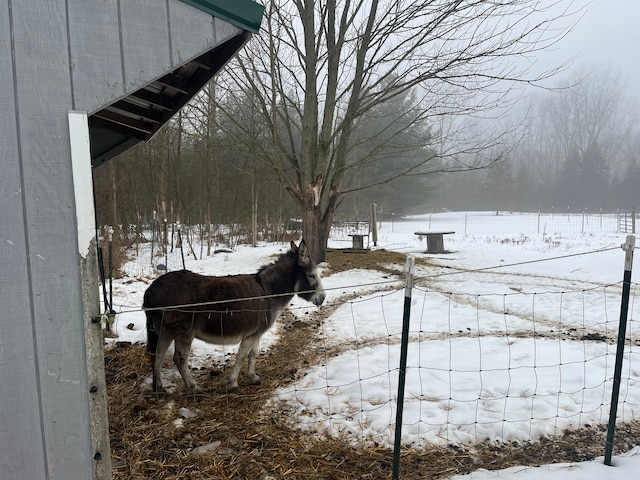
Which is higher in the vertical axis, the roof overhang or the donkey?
the roof overhang

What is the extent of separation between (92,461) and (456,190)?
6290 cm

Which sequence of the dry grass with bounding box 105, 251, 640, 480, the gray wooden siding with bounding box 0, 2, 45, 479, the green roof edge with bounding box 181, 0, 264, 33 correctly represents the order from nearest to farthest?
the gray wooden siding with bounding box 0, 2, 45, 479, the green roof edge with bounding box 181, 0, 264, 33, the dry grass with bounding box 105, 251, 640, 480

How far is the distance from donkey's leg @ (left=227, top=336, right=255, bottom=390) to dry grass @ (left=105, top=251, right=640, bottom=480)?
15 centimetres

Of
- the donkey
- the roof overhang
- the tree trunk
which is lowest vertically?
the donkey

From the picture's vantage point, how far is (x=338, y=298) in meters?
8.38

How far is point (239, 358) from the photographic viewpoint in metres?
4.34

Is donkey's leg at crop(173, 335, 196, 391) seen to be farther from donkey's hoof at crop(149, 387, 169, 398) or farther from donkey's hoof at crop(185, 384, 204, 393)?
donkey's hoof at crop(149, 387, 169, 398)

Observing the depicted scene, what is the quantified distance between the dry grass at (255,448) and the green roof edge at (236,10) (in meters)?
3.05

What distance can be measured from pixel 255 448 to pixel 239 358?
1.31 meters

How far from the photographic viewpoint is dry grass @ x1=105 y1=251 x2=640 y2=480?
9.36 feet

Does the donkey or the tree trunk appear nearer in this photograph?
the donkey

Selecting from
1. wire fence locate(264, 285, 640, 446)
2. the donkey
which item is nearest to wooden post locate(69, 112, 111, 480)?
the donkey

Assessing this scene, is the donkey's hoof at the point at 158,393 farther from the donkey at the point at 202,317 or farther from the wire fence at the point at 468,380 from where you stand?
the wire fence at the point at 468,380

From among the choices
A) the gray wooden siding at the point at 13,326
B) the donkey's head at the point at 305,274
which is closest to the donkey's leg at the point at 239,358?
the donkey's head at the point at 305,274
